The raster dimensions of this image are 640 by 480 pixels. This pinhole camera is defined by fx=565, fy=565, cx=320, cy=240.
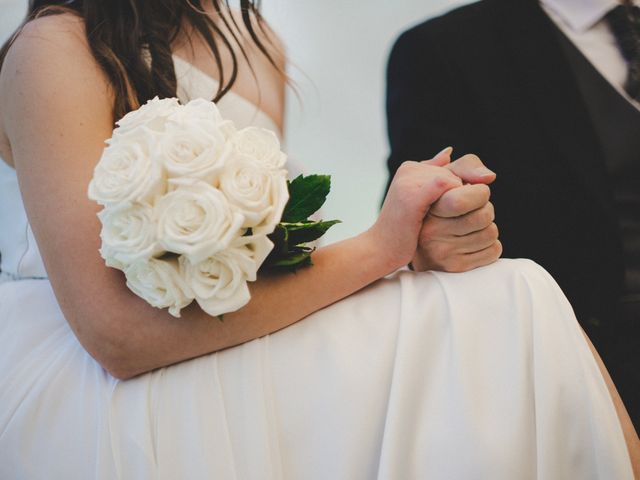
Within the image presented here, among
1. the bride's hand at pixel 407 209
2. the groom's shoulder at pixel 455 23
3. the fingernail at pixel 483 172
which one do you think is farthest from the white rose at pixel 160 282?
the groom's shoulder at pixel 455 23

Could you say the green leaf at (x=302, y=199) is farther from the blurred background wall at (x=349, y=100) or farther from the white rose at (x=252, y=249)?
the blurred background wall at (x=349, y=100)

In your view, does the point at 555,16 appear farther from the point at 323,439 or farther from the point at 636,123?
the point at 323,439

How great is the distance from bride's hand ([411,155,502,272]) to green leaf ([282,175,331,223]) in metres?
0.18

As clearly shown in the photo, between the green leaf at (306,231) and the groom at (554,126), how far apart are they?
62cm

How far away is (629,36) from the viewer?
124cm

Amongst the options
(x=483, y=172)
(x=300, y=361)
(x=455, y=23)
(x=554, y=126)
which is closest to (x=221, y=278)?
(x=300, y=361)

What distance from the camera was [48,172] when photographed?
79 cm

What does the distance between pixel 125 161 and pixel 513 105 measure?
913 mm

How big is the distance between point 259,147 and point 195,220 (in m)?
0.15

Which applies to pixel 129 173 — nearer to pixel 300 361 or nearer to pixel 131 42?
pixel 300 361

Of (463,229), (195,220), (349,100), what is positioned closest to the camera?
(195,220)

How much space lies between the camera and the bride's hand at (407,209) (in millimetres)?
809

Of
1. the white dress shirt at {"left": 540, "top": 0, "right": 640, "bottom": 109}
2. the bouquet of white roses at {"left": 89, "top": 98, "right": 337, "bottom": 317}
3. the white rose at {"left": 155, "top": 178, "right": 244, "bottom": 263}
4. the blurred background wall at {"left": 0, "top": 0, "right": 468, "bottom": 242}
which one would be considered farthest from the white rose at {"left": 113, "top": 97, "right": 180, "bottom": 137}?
the blurred background wall at {"left": 0, "top": 0, "right": 468, "bottom": 242}

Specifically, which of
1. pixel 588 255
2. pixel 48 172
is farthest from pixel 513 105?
pixel 48 172
